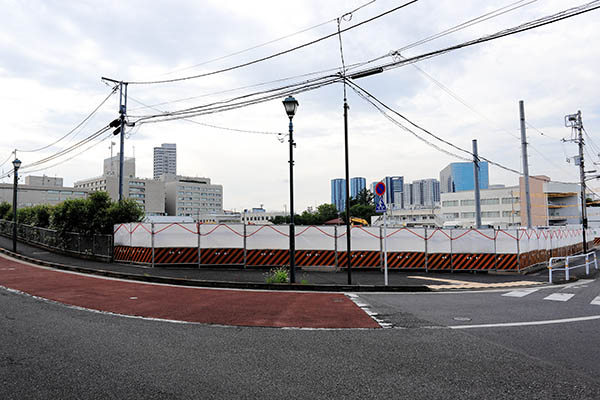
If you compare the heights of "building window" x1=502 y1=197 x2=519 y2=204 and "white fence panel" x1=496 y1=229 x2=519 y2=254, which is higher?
"building window" x1=502 y1=197 x2=519 y2=204

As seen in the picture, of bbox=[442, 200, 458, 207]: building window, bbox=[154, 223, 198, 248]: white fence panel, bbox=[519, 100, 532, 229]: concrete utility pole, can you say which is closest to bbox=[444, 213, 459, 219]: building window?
bbox=[442, 200, 458, 207]: building window

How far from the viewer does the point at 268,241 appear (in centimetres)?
1848

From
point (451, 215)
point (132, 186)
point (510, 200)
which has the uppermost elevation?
point (132, 186)

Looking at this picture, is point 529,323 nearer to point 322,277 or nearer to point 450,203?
point 322,277

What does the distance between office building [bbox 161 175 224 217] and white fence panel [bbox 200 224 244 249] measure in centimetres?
13026

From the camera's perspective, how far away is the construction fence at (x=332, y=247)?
59.9 ft

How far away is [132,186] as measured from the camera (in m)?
128

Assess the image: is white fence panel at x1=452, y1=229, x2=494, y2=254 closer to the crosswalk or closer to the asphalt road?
the crosswalk

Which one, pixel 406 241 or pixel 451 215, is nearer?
pixel 406 241

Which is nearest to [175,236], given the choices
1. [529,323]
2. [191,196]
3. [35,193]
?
[529,323]

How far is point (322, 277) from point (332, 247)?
293 cm

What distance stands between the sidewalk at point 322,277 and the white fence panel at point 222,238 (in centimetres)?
119

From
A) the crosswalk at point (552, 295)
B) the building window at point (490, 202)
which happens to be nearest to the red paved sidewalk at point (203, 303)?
the crosswalk at point (552, 295)

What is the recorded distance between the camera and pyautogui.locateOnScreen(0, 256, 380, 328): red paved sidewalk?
8086 millimetres
